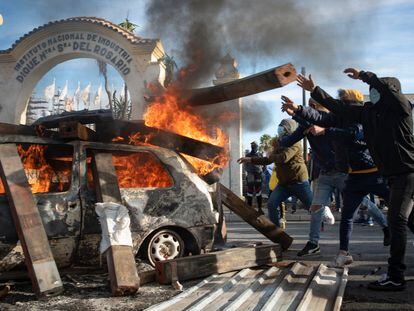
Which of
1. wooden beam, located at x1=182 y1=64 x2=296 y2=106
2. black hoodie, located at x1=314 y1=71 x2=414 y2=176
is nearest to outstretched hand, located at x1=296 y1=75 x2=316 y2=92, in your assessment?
wooden beam, located at x1=182 y1=64 x2=296 y2=106

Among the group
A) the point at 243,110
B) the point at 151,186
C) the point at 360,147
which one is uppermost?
the point at 243,110

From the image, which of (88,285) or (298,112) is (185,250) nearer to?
(88,285)

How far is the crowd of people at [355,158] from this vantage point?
450 centimetres

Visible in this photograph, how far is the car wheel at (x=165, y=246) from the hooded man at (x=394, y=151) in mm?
2083

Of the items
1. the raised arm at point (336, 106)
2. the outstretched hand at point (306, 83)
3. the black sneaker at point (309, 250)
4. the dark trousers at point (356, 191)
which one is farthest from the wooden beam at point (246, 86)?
the black sneaker at point (309, 250)

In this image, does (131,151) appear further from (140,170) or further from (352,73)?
(352,73)

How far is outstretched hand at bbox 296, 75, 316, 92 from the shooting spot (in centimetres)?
511

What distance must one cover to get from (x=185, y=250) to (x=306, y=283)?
1.52 metres

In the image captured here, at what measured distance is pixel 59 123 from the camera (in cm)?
524

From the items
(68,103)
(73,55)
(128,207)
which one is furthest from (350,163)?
(68,103)

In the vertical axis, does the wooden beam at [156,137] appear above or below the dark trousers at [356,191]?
above

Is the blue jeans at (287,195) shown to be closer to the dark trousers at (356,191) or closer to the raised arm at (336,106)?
the dark trousers at (356,191)

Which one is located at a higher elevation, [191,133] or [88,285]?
[191,133]

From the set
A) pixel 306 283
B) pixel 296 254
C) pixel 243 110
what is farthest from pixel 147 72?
pixel 306 283
